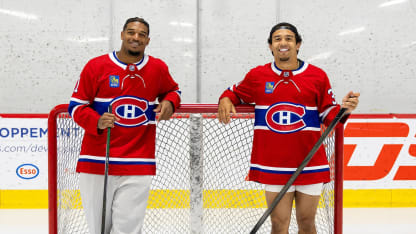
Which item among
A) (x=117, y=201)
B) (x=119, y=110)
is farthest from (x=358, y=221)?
(x=119, y=110)

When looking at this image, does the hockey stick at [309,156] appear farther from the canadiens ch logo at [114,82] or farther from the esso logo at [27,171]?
the esso logo at [27,171]

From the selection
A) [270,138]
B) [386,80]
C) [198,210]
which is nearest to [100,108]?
[270,138]

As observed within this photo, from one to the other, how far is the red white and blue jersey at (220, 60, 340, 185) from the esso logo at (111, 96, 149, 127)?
55 cm

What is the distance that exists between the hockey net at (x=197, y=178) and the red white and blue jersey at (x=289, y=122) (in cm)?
32

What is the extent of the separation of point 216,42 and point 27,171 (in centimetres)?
255

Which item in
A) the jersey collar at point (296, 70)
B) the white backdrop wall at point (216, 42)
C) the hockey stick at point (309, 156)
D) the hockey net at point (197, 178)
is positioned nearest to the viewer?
the hockey stick at point (309, 156)

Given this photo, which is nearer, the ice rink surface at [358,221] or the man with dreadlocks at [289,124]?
the man with dreadlocks at [289,124]

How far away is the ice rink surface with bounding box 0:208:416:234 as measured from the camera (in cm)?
339

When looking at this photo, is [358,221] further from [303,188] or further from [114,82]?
[114,82]

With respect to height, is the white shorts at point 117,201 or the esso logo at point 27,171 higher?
the white shorts at point 117,201

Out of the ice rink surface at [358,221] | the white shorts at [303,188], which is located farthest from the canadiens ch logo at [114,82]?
the ice rink surface at [358,221]

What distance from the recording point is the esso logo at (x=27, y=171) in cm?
411

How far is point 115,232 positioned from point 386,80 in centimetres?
390

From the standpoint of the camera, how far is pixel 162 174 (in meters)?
2.65
